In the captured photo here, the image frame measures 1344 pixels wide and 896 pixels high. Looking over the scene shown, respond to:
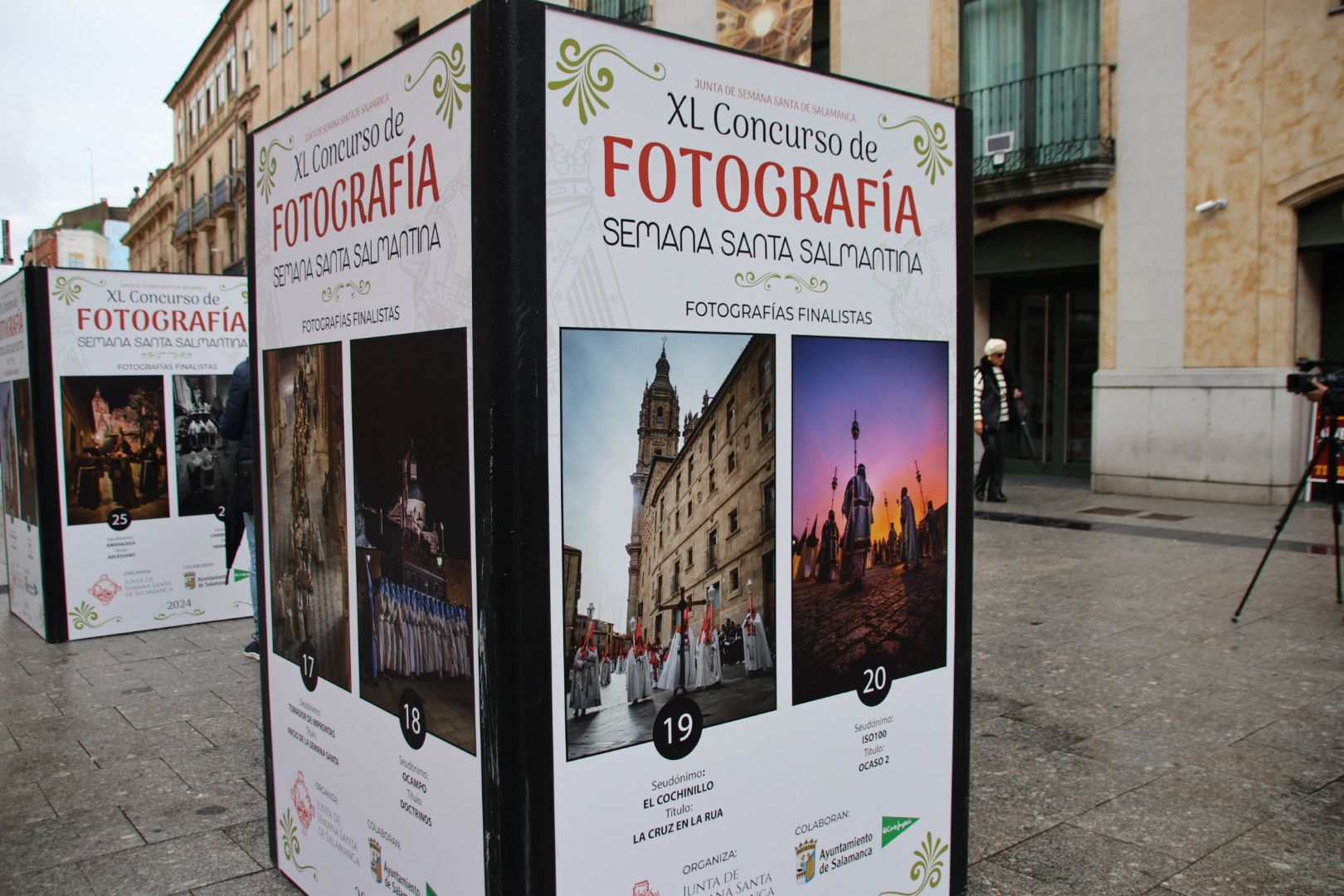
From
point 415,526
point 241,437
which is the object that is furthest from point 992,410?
point 415,526

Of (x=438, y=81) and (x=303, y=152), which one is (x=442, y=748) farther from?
(x=303, y=152)

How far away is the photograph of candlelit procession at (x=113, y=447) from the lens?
730cm

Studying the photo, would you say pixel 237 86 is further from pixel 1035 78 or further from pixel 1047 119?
pixel 1047 119

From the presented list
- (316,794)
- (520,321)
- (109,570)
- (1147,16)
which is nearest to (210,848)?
(316,794)

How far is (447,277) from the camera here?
2.45 m

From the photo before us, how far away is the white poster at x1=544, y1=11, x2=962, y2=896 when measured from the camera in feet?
7.77

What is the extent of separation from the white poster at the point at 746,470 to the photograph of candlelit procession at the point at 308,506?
975mm

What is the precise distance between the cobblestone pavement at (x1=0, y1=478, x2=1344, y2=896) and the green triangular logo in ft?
1.88

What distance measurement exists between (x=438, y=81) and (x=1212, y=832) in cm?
356

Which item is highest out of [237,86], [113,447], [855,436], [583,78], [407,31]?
[237,86]

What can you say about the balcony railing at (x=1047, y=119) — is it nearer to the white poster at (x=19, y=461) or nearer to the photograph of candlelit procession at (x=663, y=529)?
the white poster at (x=19, y=461)

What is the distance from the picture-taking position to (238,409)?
6098 millimetres

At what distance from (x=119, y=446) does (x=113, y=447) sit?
43 mm

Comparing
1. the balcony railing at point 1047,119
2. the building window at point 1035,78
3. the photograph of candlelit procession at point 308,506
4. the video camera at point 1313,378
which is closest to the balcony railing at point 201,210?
the building window at point 1035,78
